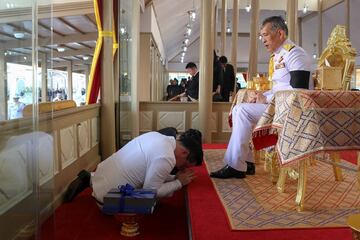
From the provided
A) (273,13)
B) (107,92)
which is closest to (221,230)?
(107,92)

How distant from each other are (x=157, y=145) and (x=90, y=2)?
3.53 m

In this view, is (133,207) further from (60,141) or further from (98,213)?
(60,141)

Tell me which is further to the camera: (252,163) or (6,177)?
(252,163)

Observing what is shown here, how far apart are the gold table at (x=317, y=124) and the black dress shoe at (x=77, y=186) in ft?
5.11

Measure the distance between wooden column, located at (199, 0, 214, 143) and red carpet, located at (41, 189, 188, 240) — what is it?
287 cm

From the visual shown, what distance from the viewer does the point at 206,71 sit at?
18.2 ft

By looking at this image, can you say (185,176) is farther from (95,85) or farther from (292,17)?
(292,17)

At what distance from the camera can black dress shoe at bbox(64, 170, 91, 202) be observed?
9.14ft

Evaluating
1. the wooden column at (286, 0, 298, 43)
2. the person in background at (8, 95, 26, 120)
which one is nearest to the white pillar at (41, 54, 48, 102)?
the person in background at (8, 95, 26, 120)

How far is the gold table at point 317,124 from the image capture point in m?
1.97

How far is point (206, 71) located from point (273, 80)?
2725mm

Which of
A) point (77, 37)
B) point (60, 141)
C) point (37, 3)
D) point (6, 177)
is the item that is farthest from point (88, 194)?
point (77, 37)

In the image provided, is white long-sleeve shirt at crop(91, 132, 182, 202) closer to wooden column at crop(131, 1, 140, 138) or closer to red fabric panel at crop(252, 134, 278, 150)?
red fabric panel at crop(252, 134, 278, 150)

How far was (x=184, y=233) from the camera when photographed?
220cm
